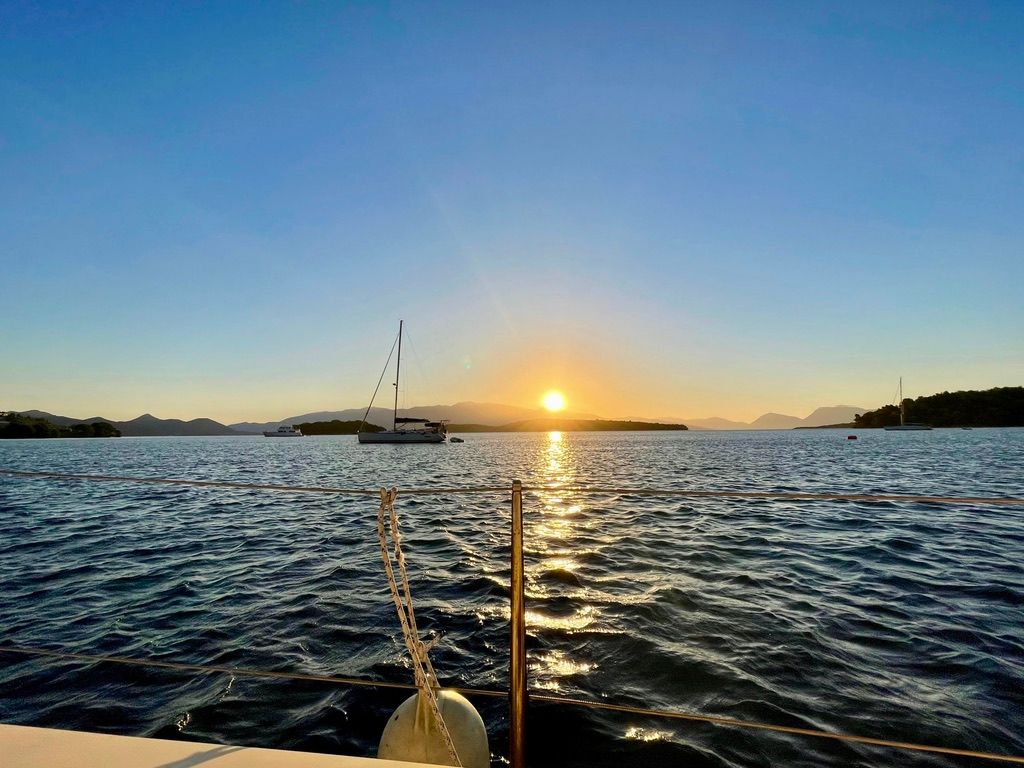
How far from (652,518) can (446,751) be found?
30.3ft

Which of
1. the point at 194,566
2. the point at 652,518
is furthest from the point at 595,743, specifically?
the point at 652,518

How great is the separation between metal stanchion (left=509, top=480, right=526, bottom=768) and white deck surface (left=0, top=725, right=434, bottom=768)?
453 millimetres

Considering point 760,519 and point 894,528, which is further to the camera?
point 760,519

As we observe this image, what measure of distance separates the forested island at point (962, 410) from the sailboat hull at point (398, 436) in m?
114

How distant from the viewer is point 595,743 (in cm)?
324

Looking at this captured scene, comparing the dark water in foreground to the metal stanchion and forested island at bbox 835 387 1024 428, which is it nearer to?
the metal stanchion

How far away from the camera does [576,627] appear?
5.08 meters

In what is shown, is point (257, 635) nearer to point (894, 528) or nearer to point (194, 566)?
point (194, 566)

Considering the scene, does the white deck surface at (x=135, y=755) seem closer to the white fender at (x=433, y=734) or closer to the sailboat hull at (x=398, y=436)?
the white fender at (x=433, y=734)

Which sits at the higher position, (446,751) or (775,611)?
(446,751)

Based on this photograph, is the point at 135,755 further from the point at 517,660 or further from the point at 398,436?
the point at 398,436

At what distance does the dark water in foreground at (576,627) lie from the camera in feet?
11.2

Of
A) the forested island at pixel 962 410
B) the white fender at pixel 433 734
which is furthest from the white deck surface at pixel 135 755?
the forested island at pixel 962 410

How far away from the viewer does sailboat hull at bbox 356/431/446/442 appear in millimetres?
62281
